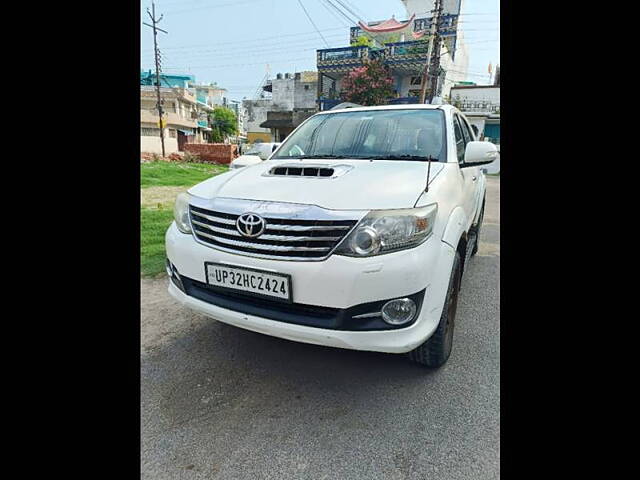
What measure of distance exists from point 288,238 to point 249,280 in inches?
11.2

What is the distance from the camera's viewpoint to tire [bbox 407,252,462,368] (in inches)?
77.4

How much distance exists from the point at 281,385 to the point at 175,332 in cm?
104

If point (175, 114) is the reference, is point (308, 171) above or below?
below

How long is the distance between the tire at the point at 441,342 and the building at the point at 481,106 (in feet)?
92.1

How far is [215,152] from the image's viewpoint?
21.3 m

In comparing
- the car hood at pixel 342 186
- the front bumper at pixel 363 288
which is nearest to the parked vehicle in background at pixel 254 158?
the car hood at pixel 342 186

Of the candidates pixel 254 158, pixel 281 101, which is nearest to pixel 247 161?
pixel 254 158

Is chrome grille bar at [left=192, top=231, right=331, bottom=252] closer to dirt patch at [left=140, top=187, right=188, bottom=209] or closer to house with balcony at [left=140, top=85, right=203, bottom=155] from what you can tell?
dirt patch at [left=140, top=187, right=188, bottom=209]

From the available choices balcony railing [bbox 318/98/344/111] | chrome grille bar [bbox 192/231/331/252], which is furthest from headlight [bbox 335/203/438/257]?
balcony railing [bbox 318/98/344/111]

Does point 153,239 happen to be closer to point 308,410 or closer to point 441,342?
point 308,410

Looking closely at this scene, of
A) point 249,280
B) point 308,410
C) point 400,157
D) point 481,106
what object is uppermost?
point 481,106

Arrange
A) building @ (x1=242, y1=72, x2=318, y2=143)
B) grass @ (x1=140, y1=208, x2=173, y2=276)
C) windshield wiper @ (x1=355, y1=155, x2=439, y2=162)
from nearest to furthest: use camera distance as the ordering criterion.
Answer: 1. windshield wiper @ (x1=355, y1=155, x2=439, y2=162)
2. grass @ (x1=140, y1=208, x2=173, y2=276)
3. building @ (x1=242, y1=72, x2=318, y2=143)

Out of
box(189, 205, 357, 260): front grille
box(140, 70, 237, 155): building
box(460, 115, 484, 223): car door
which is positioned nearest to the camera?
box(189, 205, 357, 260): front grille

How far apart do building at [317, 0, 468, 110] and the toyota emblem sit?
19.9m
